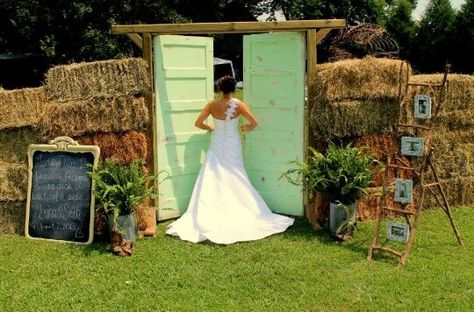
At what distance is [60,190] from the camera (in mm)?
6613

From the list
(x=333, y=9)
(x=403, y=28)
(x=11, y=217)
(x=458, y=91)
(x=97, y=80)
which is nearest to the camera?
(x=97, y=80)

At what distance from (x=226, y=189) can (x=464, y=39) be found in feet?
49.0

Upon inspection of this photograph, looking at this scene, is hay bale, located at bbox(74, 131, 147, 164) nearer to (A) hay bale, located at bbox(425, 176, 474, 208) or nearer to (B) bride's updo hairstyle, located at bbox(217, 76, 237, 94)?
(B) bride's updo hairstyle, located at bbox(217, 76, 237, 94)

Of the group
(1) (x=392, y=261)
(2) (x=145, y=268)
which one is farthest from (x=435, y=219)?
(2) (x=145, y=268)

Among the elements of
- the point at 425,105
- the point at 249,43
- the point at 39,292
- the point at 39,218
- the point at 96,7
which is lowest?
the point at 39,292

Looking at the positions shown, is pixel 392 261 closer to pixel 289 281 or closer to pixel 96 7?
pixel 289 281

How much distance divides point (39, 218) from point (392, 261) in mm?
4126

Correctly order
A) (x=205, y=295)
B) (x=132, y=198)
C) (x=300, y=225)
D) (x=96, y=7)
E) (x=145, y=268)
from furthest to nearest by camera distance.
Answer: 1. (x=96, y=7)
2. (x=300, y=225)
3. (x=132, y=198)
4. (x=145, y=268)
5. (x=205, y=295)

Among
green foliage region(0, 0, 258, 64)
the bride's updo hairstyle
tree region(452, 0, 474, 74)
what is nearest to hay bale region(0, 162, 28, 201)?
the bride's updo hairstyle

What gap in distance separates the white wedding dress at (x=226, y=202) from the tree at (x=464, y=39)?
1426cm

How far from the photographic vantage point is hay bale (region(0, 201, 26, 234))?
6812 millimetres

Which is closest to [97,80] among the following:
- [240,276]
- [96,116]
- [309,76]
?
[96,116]

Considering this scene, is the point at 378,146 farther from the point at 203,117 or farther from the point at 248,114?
the point at 203,117

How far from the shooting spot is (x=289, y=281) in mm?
5312
